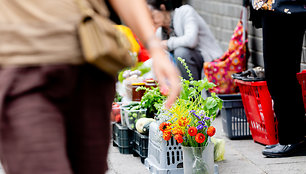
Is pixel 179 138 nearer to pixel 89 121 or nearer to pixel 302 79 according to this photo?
pixel 302 79

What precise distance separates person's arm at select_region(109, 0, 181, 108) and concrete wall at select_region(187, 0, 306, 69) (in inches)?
192

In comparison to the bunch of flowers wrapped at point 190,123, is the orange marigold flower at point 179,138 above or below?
below

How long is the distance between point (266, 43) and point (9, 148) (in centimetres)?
300

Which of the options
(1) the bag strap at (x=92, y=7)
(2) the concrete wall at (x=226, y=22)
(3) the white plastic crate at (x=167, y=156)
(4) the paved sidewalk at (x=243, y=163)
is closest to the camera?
(1) the bag strap at (x=92, y=7)

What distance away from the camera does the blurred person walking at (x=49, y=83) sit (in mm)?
1854

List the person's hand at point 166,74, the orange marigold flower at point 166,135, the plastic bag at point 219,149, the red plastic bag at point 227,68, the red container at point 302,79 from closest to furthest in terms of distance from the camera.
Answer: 1. the person's hand at point 166,74
2. the orange marigold flower at point 166,135
3. the plastic bag at point 219,149
4. the red container at point 302,79
5. the red plastic bag at point 227,68

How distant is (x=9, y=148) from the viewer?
187cm

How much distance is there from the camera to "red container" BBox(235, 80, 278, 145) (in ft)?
16.6

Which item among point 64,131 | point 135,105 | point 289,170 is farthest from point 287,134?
point 64,131

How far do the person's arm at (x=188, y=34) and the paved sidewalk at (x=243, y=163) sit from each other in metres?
1.57

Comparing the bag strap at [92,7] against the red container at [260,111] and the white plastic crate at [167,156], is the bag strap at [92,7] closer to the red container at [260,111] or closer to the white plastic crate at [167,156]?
the white plastic crate at [167,156]

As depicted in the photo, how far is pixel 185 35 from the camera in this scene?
22.0ft

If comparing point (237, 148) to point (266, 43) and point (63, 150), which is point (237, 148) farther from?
point (63, 150)

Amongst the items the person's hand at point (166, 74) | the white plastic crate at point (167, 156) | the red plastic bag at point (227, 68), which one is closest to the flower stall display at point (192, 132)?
the white plastic crate at point (167, 156)
